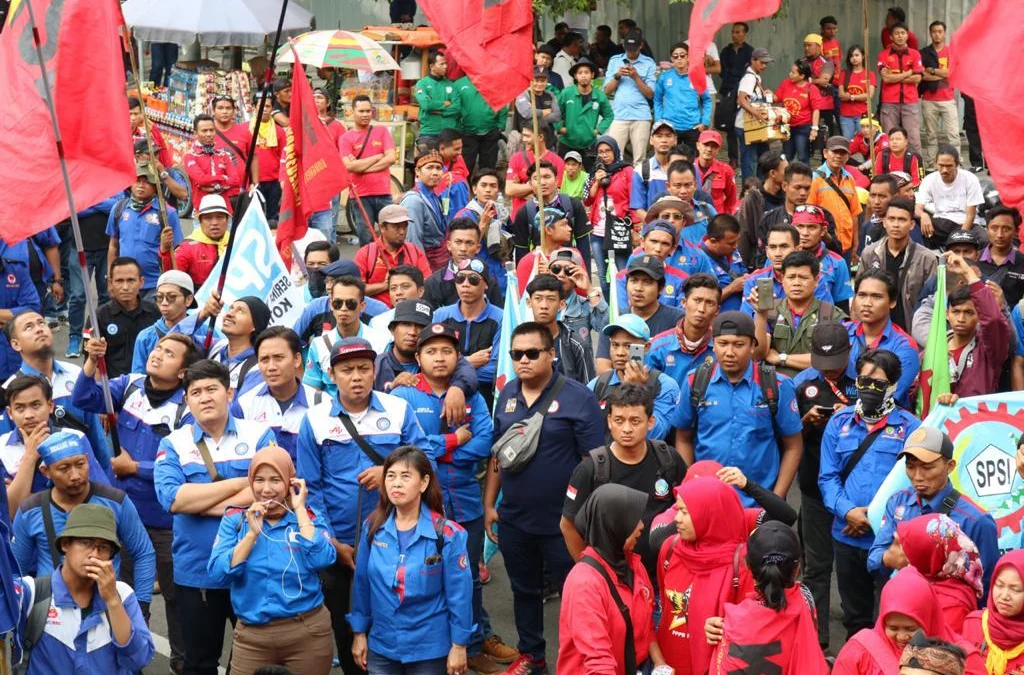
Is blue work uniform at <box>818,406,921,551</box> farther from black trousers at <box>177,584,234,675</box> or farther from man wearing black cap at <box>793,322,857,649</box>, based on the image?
black trousers at <box>177,584,234,675</box>

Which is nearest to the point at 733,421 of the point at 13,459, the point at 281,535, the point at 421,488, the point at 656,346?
the point at 656,346

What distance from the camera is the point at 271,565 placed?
6.83 metres

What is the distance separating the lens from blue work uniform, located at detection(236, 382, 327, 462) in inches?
316

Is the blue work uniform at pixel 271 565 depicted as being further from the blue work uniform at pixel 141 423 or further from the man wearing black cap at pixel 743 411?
the man wearing black cap at pixel 743 411

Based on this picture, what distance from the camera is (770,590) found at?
18.9 feet

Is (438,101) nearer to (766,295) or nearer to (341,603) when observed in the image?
(766,295)

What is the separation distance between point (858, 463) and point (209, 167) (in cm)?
821

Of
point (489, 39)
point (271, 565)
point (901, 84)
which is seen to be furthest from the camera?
point (901, 84)

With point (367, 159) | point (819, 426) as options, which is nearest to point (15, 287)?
point (367, 159)

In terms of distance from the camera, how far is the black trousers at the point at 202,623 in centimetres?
740

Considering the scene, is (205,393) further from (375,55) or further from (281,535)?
(375,55)

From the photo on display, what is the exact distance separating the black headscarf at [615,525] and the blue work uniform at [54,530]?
7.83ft

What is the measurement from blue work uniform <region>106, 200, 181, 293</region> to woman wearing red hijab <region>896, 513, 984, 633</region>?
7714 millimetres

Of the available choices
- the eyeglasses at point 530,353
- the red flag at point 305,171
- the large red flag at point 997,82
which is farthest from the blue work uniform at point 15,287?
the large red flag at point 997,82
